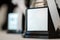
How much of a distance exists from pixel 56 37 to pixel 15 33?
302mm

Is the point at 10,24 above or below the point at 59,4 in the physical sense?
below

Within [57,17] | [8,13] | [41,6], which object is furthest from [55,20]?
[8,13]

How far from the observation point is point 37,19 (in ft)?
2.90

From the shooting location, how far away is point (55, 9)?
2.82 ft

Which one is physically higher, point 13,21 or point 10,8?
point 10,8

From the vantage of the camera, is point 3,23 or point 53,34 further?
point 3,23

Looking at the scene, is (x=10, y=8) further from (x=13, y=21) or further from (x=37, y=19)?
(x=37, y=19)

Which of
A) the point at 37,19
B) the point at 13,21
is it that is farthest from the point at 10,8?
the point at 37,19

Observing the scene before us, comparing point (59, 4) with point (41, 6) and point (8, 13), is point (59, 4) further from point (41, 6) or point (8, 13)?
point (8, 13)

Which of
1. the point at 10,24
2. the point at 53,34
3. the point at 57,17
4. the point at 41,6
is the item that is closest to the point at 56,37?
the point at 53,34

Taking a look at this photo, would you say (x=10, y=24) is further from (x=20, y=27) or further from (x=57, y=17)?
(x=57, y=17)

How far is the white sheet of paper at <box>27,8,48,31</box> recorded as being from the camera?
87 centimetres

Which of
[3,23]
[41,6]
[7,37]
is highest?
[41,6]

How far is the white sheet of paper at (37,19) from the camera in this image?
867 millimetres
